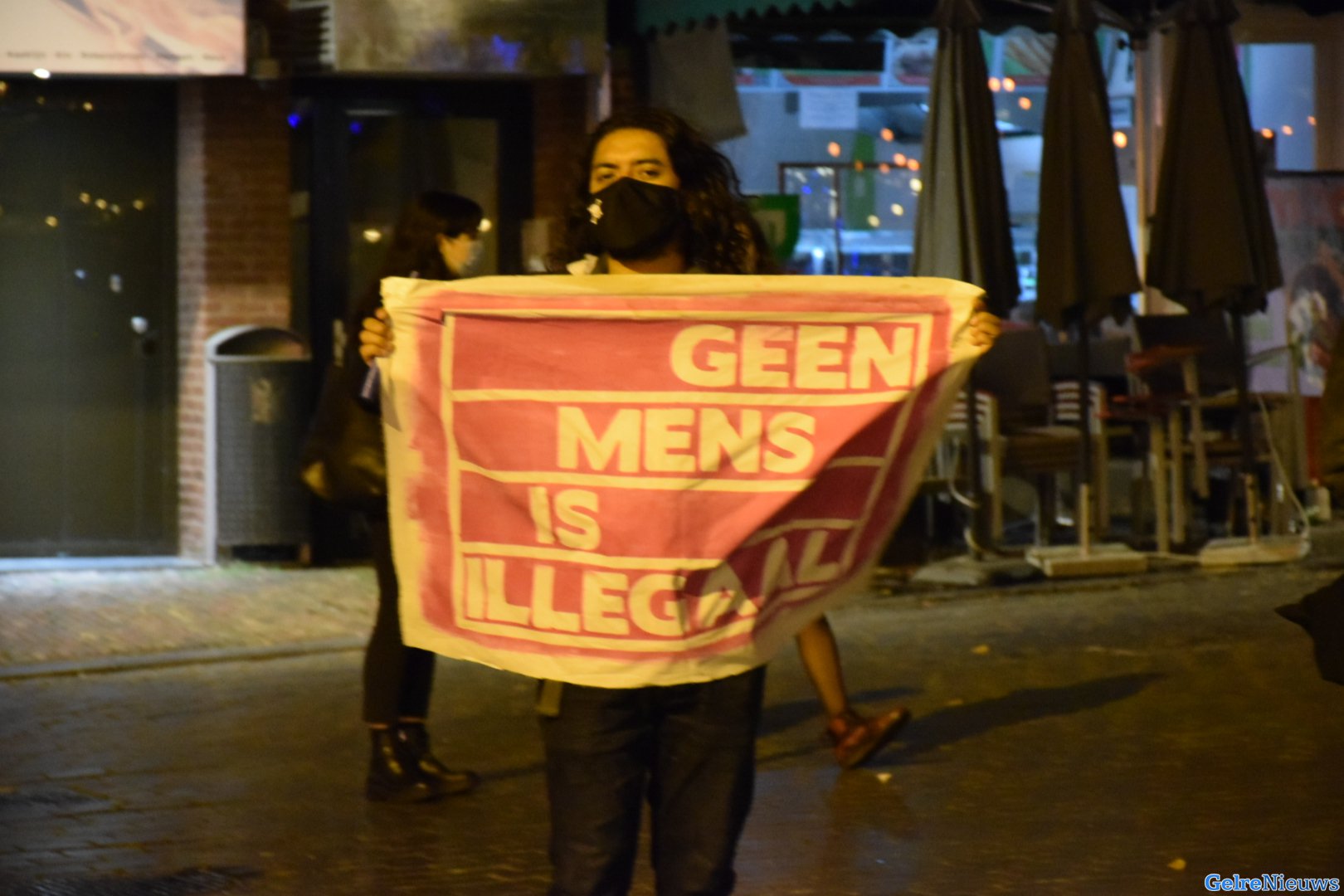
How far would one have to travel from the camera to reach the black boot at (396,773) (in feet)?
19.5

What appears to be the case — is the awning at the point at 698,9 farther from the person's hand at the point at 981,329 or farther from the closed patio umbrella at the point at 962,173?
the person's hand at the point at 981,329

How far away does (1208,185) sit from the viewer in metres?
10.6

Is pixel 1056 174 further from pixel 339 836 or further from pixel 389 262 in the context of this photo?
pixel 339 836

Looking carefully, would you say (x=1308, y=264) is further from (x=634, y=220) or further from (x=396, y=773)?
(x=634, y=220)

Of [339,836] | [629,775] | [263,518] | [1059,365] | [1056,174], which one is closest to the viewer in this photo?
[629,775]

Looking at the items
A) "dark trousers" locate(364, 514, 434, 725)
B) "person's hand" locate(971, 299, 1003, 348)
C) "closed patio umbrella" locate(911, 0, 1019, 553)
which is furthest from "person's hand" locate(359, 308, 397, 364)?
"closed patio umbrella" locate(911, 0, 1019, 553)

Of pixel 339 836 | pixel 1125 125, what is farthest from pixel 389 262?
pixel 1125 125

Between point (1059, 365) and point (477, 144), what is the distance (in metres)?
4.37

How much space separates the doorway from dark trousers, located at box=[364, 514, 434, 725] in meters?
6.15

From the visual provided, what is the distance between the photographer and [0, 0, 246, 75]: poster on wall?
34.6 ft

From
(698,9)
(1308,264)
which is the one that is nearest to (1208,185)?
(698,9)

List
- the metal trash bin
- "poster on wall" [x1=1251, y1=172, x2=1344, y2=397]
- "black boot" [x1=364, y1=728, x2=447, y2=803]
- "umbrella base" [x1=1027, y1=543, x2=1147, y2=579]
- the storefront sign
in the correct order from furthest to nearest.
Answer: "poster on wall" [x1=1251, y1=172, x2=1344, y2=397] < the storefront sign < the metal trash bin < "umbrella base" [x1=1027, y1=543, x2=1147, y2=579] < "black boot" [x1=364, y1=728, x2=447, y2=803]

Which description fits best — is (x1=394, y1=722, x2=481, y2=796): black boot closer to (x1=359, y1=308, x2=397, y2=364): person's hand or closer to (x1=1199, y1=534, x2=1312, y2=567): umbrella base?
(x1=359, y1=308, x2=397, y2=364): person's hand

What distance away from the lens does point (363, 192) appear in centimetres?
1177
